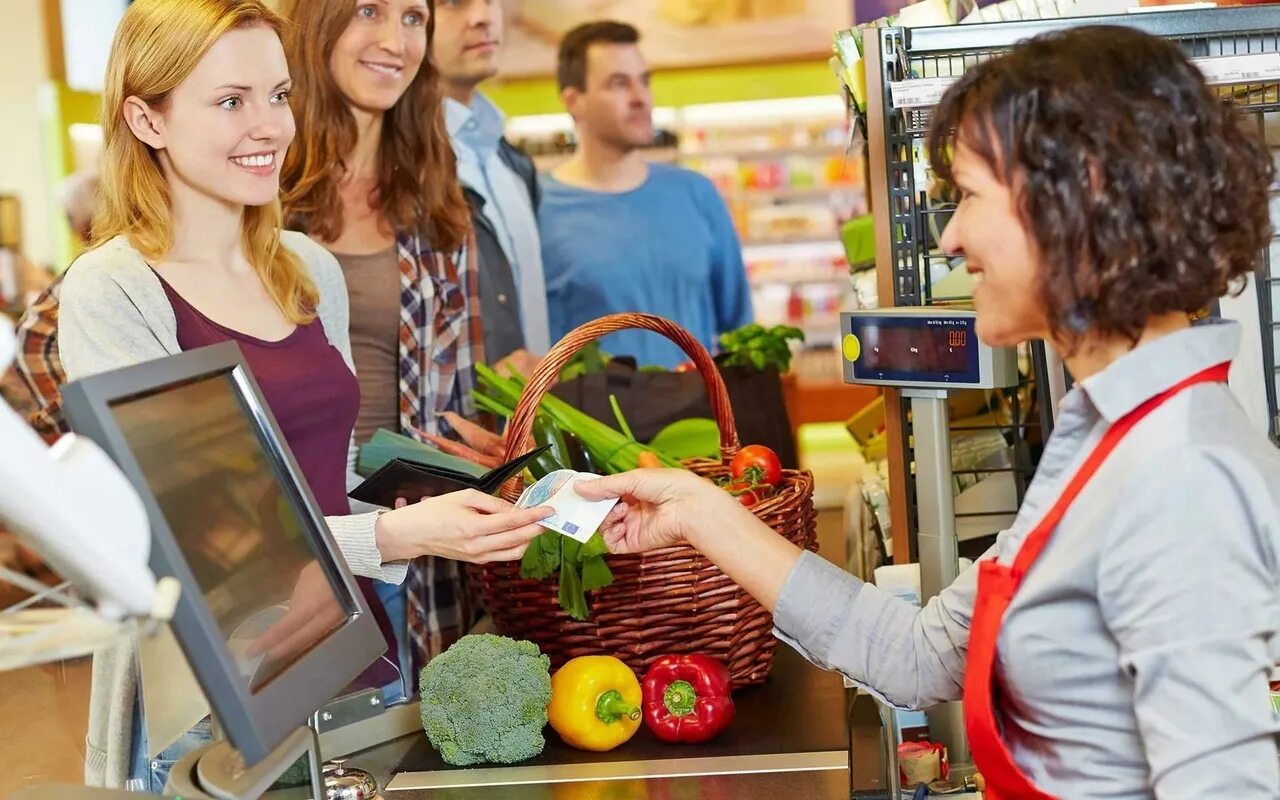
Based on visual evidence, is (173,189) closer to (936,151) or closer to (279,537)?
(279,537)

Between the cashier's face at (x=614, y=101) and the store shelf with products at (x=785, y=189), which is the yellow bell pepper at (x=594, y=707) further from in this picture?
the store shelf with products at (x=785, y=189)

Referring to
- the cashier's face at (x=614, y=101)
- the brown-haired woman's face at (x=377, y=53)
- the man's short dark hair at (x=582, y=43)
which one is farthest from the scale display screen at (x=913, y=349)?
the man's short dark hair at (x=582, y=43)

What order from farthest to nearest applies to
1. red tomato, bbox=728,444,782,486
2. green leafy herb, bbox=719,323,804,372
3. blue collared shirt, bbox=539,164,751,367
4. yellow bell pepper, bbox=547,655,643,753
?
blue collared shirt, bbox=539,164,751,367
green leafy herb, bbox=719,323,804,372
red tomato, bbox=728,444,782,486
yellow bell pepper, bbox=547,655,643,753

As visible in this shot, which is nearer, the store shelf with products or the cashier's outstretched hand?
the cashier's outstretched hand

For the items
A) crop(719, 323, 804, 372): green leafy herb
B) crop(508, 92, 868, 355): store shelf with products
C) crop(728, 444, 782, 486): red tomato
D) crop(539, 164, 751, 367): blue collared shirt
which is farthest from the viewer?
crop(508, 92, 868, 355): store shelf with products

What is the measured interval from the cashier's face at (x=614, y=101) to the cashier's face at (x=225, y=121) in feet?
10.5

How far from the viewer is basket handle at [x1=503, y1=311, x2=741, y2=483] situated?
2029mm

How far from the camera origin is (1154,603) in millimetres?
1152

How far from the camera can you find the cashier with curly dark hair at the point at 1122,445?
1.13 metres

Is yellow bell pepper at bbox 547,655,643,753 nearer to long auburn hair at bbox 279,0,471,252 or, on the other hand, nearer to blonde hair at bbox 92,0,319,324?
blonde hair at bbox 92,0,319,324

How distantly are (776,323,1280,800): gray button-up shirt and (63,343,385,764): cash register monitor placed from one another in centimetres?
63

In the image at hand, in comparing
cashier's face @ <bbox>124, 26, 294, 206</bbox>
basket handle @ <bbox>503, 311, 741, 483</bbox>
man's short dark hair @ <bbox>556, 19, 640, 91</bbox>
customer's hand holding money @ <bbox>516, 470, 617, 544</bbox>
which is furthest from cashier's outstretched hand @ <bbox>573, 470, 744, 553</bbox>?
man's short dark hair @ <bbox>556, 19, 640, 91</bbox>

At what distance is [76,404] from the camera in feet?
3.35

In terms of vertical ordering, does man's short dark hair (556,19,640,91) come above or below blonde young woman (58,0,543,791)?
above
